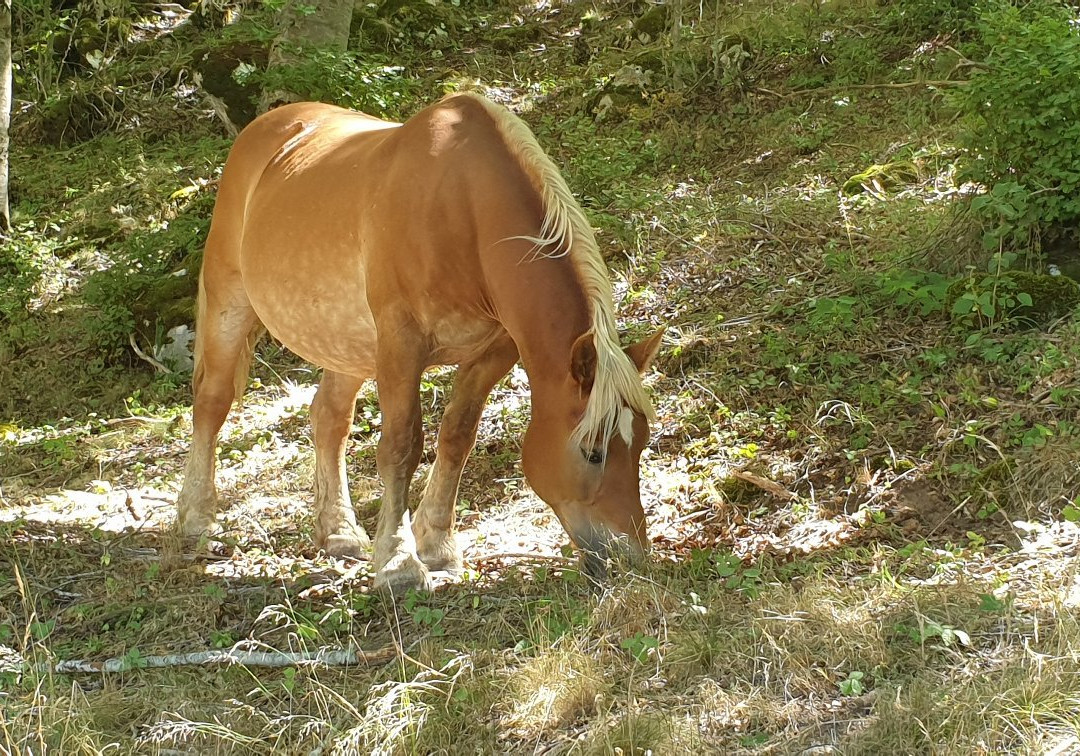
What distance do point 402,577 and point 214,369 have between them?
2.11 metres

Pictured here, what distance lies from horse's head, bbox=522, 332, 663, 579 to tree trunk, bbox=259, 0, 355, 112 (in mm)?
5531

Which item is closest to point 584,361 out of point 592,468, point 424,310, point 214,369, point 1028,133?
point 592,468

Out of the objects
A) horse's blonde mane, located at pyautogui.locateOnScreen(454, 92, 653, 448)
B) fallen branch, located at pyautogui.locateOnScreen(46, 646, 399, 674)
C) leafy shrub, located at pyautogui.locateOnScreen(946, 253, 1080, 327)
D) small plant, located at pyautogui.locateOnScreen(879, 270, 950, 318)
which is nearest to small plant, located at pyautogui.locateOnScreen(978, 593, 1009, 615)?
horse's blonde mane, located at pyautogui.locateOnScreen(454, 92, 653, 448)

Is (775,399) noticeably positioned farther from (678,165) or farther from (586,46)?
(586,46)

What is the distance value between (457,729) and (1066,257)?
4.67 meters

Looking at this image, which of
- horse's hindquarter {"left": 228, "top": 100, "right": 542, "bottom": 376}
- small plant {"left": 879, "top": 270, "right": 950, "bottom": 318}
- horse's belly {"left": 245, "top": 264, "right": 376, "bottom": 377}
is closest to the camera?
horse's hindquarter {"left": 228, "top": 100, "right": 542, "bottom": 376}

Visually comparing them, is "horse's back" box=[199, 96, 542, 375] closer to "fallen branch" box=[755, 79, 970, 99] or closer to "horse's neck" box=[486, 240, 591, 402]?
"horse's neck" box=[486, 240, 591, 402]

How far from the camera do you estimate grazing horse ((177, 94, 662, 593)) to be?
12.4ft

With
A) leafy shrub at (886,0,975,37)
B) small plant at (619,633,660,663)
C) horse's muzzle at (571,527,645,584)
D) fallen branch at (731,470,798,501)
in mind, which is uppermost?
leafy shrub at (886,0,975,37)

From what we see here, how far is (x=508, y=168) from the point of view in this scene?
13.4 feet

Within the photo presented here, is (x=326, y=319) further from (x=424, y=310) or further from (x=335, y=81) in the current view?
(x=335, y=81)

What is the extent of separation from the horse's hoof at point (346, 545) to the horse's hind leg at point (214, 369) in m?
0.84

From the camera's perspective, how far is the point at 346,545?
502cm

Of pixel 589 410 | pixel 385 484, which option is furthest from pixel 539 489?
pixel 385 484
